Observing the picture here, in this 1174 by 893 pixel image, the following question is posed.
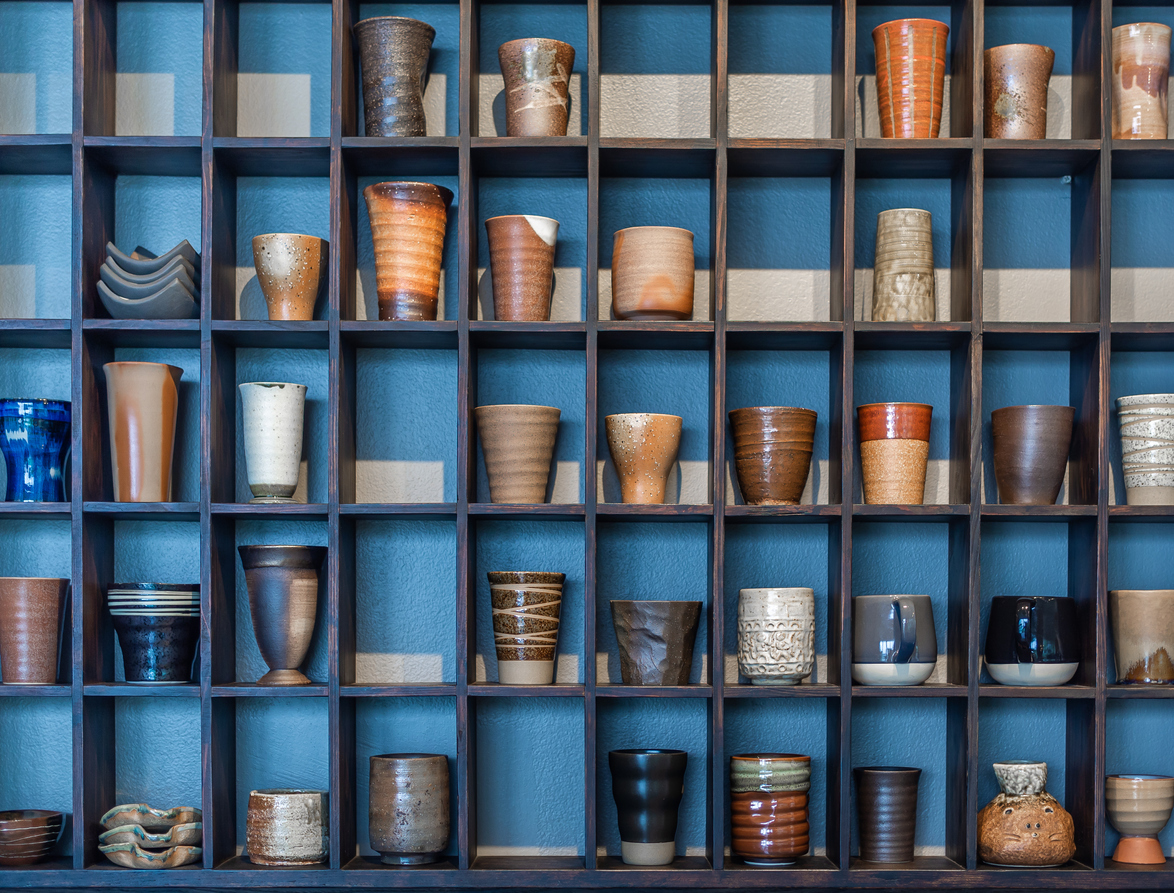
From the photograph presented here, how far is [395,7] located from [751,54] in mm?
775

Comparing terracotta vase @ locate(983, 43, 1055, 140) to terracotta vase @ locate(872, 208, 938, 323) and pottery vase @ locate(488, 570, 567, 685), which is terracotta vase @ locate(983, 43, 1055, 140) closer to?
terracotta vase @ locate(872, 208, 938, 323)

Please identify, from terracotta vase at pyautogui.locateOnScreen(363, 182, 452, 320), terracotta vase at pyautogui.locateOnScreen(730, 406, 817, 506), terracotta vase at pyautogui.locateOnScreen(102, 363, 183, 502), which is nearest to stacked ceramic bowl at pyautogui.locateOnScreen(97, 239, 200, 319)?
terracotta vase at pyautogui.locateOnScreen(102, 363, 183, 502)

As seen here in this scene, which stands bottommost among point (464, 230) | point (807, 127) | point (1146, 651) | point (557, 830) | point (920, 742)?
point (557, 830)

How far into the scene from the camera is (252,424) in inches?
84.0

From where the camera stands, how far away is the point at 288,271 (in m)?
2.14

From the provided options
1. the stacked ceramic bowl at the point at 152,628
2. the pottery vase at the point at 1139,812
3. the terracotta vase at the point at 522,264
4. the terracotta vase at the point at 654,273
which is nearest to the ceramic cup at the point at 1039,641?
the pottery vase at the point at 1139,812

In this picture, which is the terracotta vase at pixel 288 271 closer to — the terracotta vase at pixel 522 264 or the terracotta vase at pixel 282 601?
the terracotta vase at pixel 522 264

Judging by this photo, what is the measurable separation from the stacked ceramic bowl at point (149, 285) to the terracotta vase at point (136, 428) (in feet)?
0.38

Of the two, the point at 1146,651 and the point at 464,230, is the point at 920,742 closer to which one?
the point at 1146,651

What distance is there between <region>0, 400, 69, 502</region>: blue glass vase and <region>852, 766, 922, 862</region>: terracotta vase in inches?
66.1

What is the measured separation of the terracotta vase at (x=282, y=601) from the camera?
6.88ft

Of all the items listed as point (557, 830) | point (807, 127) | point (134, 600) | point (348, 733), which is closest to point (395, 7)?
point (807, 127)

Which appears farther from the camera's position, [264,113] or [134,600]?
[264,113]

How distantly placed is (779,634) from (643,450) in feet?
1.42
